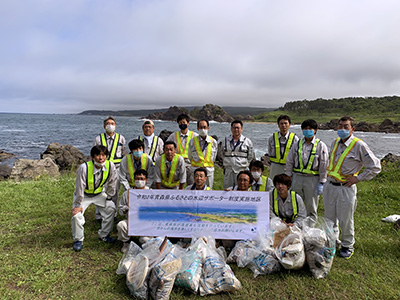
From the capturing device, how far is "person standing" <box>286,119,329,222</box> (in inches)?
217

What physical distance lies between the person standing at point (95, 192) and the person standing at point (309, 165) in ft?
13.2

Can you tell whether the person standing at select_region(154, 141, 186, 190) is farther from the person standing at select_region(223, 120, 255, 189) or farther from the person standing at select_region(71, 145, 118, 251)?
the person standing at select_region(223, 120, 255, 189)

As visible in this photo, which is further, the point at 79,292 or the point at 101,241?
the point at 101,241

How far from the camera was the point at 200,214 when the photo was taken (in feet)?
15.9

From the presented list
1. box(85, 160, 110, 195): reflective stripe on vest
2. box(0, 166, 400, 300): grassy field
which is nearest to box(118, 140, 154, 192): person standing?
box(85, 160, 110, 195): reflective stripe on vest

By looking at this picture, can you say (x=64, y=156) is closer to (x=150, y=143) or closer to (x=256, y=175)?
(x=150, y=143)

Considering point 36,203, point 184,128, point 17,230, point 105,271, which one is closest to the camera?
point 105,271

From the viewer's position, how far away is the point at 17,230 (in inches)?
234

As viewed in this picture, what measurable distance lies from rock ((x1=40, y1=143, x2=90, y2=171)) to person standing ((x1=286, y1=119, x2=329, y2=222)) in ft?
55.7

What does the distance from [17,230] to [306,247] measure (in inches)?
247

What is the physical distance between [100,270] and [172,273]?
61.4 inches

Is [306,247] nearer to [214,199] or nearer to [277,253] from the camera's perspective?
[277,253]

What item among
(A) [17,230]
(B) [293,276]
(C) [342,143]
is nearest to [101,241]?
(A) [17,230]

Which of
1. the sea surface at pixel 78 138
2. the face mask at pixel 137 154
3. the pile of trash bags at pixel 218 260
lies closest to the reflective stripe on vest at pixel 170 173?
the face mask at pixel 137 154
